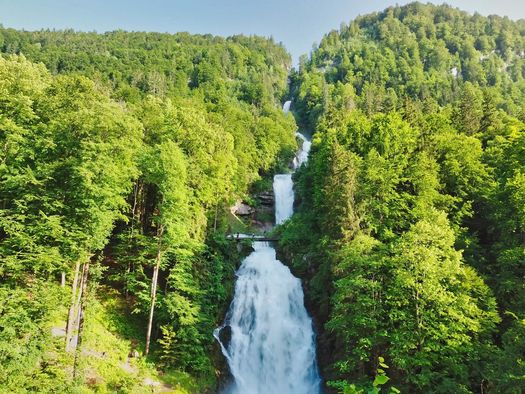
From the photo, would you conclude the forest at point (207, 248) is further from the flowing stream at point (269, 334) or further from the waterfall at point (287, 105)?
the waterfall at point (287, 105)

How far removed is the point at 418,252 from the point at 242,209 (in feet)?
119

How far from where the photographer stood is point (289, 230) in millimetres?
41125

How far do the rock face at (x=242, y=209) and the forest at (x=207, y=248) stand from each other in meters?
8.06

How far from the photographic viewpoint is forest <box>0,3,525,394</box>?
66.9 ft

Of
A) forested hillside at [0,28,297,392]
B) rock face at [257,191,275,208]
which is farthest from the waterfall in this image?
forested hillside at [0,28,297,392]

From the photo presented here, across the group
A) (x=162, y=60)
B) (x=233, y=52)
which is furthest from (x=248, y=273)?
(x=233, y=52)

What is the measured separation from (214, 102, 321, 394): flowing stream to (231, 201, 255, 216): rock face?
53.2ft

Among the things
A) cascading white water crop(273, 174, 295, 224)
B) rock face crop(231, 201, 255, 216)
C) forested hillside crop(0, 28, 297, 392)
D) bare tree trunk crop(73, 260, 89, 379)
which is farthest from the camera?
cascading white water crop(273, 174, 295, 224)

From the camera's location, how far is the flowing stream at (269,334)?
29.2 metres

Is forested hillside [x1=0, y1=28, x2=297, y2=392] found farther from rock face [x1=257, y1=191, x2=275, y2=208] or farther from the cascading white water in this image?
rock face [x1=257, y1=191, x2=275, y2=208]

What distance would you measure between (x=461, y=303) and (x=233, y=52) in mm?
139459

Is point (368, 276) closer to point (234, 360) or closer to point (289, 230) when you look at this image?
point (234, 360)

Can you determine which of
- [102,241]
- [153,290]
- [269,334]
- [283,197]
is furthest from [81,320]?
[283,197]

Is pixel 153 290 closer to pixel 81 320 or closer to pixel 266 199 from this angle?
pixel 81 320
